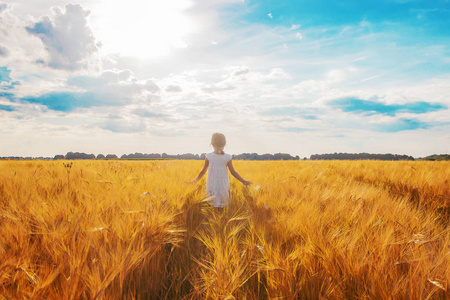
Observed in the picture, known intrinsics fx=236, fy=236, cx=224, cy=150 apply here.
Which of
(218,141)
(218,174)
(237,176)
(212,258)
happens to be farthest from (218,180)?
(212,258)

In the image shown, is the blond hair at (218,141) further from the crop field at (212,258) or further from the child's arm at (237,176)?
the crop field at (212,258)

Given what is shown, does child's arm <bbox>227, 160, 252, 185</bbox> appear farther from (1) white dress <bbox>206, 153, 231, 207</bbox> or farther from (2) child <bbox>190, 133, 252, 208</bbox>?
(1) white dress <bbox>206, 153, 231, 207</bbox>

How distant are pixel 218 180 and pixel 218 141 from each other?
68 centimetres

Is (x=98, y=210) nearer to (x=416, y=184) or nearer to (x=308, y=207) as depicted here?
(x=308, y=207)

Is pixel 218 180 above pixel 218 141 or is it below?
below

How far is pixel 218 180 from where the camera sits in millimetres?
3801

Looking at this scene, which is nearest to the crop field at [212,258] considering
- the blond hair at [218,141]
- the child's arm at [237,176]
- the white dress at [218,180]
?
the white dress at [218,180]

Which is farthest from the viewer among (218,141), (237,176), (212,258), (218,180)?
(218,141)

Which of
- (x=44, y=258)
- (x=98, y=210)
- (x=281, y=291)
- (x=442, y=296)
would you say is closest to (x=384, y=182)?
(x=442, y=296)

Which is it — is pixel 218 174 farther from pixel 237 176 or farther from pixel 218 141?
pixel 218 141

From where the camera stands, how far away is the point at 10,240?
64.8 inches

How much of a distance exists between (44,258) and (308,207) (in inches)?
85.3

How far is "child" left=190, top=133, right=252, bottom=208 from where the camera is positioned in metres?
3.62

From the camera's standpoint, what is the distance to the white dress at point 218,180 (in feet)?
11.8
